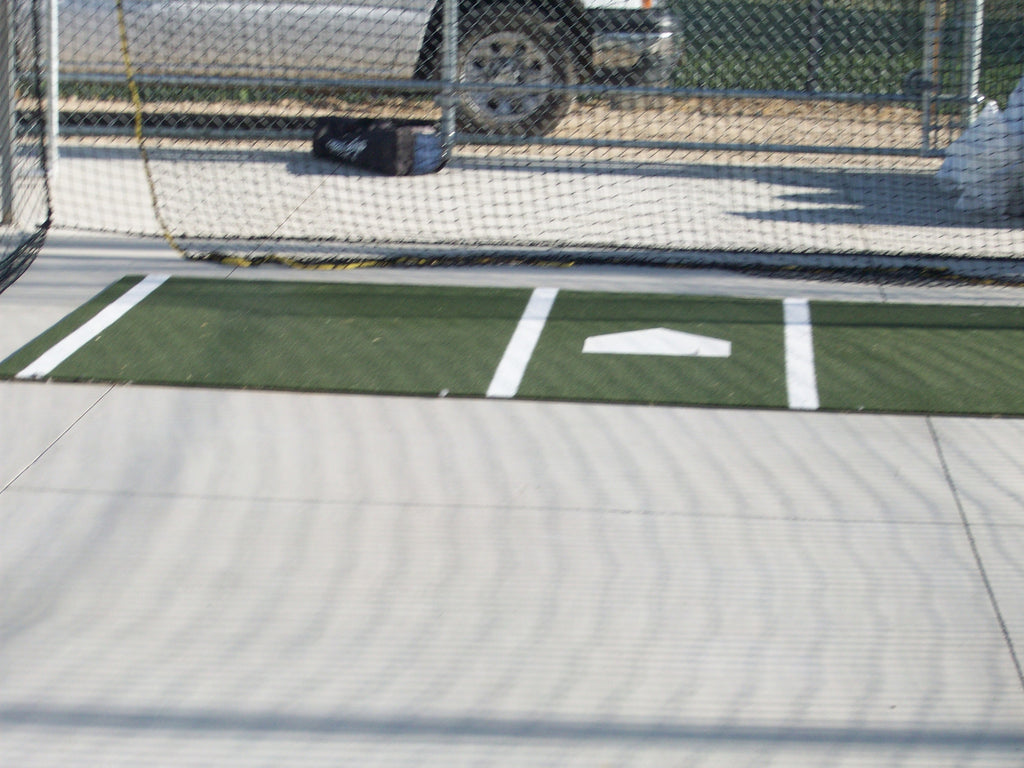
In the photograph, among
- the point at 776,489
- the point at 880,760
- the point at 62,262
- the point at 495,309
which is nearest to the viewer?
the point at 880,760

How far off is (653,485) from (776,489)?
41cm

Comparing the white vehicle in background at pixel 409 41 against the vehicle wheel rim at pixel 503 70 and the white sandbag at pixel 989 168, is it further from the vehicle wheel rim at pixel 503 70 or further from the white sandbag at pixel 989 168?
the white sandbag at pixel 989 168

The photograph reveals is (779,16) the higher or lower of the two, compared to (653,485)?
higher

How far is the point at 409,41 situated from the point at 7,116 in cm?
354

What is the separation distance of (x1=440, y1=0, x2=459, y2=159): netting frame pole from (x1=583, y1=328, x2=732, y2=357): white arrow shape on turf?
3884mm

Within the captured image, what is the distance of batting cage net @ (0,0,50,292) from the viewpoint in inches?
273

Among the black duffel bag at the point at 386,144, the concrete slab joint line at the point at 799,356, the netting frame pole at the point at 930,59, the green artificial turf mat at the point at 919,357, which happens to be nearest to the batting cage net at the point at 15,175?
the black duffel bag at the point at 386,144

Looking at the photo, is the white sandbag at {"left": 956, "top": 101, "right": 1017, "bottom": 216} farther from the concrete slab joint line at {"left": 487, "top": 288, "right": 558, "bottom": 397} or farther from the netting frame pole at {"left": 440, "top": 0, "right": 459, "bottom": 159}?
the netting frame pole at {"left": 440, "top": 0, "right": 459, "bottom": 159}

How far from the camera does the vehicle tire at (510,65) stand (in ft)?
31.7

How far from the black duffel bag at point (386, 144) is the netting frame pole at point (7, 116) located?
2.54m

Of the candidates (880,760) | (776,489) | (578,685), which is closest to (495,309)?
(776,489)

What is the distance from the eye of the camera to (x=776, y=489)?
14.3 feet

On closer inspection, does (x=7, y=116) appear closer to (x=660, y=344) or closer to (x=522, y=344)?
(x=522, y=344)

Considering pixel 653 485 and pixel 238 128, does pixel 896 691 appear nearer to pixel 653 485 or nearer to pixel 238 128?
pixel 653 485
